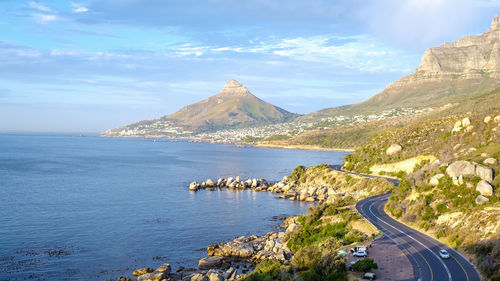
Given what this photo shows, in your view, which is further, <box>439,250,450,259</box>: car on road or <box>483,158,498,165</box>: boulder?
<box>483,158,498,165</box>: boulder

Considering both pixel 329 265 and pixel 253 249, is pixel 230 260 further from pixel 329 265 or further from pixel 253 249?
pixel 329 265

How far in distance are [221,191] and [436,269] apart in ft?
192

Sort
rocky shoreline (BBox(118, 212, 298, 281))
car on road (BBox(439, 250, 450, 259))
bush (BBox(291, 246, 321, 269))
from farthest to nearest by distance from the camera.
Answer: rocky shoreline (BBox(118, 212, 298, 281)) → car on road (BBox(439, 250, 450, 259)) → bush (BBox(291, 246, 321, 269))

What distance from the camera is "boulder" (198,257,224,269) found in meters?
37.7

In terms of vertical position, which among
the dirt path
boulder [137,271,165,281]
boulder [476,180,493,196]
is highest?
boulder [476,180,493,196]

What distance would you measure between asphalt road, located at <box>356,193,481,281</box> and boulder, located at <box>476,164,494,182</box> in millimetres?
11124

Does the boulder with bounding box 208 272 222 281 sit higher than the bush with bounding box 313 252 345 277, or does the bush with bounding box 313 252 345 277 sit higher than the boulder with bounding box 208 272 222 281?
the bush with bounding box 313 252 345 277

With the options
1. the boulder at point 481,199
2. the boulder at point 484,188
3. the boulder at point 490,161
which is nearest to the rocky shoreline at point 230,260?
the boulder at point 481,199

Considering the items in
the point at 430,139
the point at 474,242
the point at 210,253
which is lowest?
the point at 210,253

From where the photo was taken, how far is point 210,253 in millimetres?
41875

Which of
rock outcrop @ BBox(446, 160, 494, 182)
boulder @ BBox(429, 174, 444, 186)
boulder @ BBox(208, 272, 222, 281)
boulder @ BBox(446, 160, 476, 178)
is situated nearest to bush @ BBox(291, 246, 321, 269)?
boulder @ BBox(208, 272, 222, 281)

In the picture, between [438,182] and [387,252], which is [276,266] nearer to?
[387,252]

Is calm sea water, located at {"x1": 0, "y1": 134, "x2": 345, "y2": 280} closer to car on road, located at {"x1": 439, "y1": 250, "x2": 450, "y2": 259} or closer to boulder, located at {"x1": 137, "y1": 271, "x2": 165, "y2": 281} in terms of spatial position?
boulder, located at {"x1": 137, "y1": 271, "x2": 165, "y2": 281}

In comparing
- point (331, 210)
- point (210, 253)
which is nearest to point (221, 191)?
point (331, 210)
